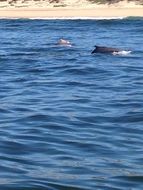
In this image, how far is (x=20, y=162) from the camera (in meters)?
7.81

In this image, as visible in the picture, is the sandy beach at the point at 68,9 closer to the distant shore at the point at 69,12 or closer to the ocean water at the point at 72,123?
the distant shore at the point at 69,12

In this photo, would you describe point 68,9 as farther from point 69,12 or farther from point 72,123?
point 72,123

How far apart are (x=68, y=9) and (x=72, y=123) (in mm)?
46271

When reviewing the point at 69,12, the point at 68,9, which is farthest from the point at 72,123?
the point at 68,9

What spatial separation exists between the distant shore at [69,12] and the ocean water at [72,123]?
30.2 metres

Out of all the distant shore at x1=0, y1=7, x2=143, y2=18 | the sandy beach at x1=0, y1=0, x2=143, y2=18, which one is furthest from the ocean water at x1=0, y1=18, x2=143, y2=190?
the sandy beach at x1=0, y1=0, x2=143, y2=18

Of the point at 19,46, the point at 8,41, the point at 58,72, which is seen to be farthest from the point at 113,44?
the point at 58,72

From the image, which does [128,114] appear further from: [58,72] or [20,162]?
[58,72]

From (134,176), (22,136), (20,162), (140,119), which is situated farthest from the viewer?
(140,119)

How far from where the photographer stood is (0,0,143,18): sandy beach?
166 ft

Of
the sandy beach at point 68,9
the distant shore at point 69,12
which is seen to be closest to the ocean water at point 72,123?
the distant shore at point 69,12

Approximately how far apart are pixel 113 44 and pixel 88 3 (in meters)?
33.9

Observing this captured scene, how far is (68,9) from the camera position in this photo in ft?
182

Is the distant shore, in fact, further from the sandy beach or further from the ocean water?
the ocean water
